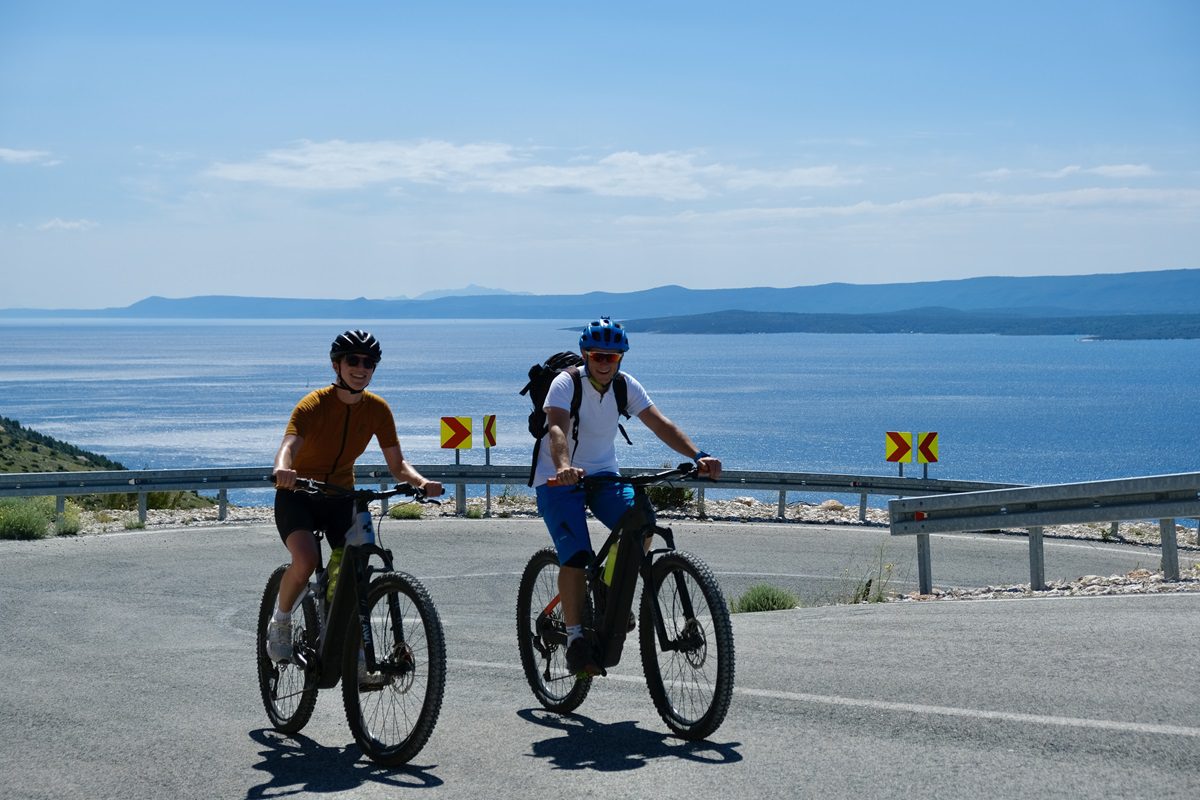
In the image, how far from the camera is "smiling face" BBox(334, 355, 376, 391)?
6.42m

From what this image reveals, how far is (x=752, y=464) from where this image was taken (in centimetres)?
7556

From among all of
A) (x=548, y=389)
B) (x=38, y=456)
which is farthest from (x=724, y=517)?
(x=38, y=456)

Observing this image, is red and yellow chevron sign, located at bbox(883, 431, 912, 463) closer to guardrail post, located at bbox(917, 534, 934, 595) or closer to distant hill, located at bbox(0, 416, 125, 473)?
guardrail post, located at bbox(917, 534, 934, 595)

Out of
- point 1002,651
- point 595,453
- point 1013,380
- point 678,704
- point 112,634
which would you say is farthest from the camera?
point 1013,380

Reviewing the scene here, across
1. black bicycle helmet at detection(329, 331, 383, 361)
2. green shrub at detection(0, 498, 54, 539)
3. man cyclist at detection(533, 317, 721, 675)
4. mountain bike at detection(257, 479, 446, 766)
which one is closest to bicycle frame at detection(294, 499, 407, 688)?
mountain bike at detection(257, 479, 446, 766)

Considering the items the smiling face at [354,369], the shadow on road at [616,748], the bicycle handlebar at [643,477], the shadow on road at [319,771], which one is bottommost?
the shadow on road at [319,771]

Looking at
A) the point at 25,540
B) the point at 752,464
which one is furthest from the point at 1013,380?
the point at 25,540

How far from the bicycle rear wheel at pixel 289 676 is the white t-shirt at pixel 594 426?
1.27m

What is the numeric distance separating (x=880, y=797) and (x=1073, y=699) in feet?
5.76

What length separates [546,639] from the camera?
7121 millimetres

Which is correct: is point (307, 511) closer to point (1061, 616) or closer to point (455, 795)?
point (455, 795)

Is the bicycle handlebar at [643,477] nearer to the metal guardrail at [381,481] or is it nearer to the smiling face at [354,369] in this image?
the smiling face at [354,369]

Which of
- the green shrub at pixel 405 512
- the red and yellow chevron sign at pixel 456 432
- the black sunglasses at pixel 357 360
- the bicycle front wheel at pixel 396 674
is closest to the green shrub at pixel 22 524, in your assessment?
the green shrub at pixel 405 512

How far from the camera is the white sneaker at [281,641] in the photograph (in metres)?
6.68
